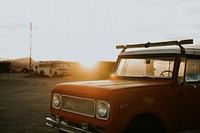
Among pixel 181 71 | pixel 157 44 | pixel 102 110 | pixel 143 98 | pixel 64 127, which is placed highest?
pixel 157 44

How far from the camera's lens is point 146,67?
6.32 metres

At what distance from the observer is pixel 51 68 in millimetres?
51562

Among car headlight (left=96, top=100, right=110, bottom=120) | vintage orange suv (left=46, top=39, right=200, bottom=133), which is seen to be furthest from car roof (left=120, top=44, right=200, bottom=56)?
car headlight (left=96, top=100, right=110, bottom=120)

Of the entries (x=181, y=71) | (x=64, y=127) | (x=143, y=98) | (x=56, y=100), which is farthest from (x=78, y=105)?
(x=181, y=71)

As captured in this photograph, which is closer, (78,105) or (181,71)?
(78,105)

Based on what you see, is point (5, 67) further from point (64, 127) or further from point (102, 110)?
point (102, 110)

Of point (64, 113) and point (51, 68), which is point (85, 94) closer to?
point (64, 113)

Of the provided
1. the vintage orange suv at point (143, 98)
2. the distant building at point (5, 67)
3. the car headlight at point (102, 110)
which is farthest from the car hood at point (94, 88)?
the distant building at point (5, 67)

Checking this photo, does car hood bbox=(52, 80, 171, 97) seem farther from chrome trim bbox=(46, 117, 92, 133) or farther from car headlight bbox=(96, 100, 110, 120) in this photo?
chrome trim bbox=(46, 117, 92, 133)

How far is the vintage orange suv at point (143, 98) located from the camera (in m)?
4.81

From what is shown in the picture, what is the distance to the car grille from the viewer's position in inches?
200

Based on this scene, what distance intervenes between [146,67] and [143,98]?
144cm

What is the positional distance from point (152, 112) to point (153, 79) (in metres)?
1.04

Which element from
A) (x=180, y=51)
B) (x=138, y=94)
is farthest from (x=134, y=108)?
(x=180, y=51)
